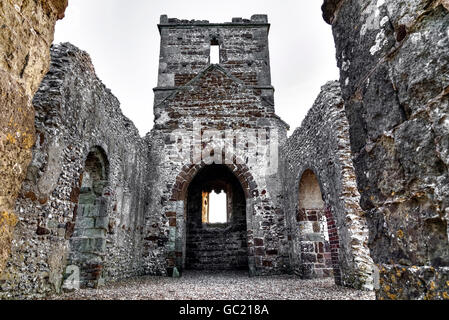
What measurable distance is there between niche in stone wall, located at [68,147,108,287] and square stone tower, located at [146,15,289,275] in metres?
2.80

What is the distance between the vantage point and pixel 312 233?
6996 millimetres

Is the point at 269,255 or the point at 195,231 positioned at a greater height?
the point at 195,231

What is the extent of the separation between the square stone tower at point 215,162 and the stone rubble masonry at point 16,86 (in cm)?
685

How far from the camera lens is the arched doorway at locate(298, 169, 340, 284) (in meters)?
6.69

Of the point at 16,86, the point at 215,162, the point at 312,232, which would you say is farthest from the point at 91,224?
the point at 312,232

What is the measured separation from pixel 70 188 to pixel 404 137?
432cm

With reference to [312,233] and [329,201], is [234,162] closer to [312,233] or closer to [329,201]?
[312,233]

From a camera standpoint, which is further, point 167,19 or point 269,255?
point 167,19

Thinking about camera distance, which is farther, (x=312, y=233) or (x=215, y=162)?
(x=215, y=162)

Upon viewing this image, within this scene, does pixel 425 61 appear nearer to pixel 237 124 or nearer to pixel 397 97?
pixel 397 97

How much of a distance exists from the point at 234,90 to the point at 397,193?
337 inches

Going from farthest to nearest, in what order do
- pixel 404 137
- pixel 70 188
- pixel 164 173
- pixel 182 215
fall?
pixel 164 173
pixel 182 215
pixel 70 188
pixel 404 137

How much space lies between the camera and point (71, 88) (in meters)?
4.46

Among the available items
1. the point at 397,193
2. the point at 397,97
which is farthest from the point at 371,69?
the point at 397,193
